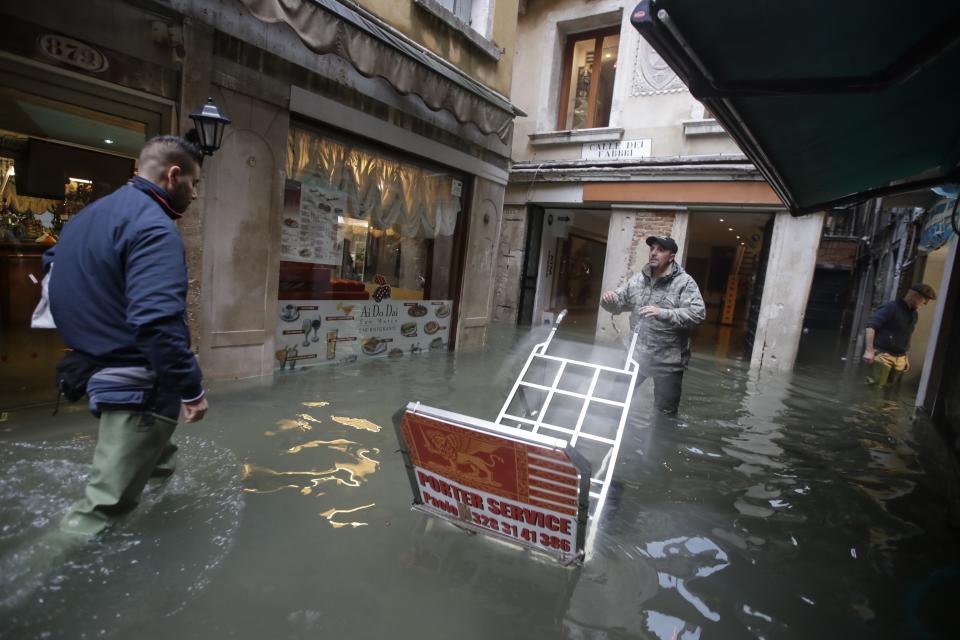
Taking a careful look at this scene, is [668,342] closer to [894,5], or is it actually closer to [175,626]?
A: [894,5]

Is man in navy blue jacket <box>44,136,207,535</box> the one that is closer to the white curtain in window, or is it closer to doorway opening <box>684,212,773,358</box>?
the white curtain in window

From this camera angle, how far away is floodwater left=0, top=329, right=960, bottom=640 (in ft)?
7.02

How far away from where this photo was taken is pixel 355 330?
6.86m

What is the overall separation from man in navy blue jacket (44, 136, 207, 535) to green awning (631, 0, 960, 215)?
2260mm

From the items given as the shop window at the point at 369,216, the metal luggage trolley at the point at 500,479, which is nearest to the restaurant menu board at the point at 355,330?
the shop window at the point at 369,216

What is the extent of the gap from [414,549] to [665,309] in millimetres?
3148

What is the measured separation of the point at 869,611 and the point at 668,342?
9.07ft

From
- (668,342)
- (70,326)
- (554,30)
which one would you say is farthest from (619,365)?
(554,30)

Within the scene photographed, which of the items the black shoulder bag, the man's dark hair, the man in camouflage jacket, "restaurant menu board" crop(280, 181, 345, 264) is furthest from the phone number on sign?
"restaurant menu board" crop(280, 181, 345, 264)

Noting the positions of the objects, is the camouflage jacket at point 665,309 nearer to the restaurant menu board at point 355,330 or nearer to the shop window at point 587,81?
the restaurant menu board at point 355,330

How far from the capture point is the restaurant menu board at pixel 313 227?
5.93 meters

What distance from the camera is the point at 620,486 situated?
3654mm

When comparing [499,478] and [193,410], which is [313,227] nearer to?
[193,410]

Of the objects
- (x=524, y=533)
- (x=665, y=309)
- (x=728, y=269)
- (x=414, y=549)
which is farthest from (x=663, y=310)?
(x=728, y=269)
